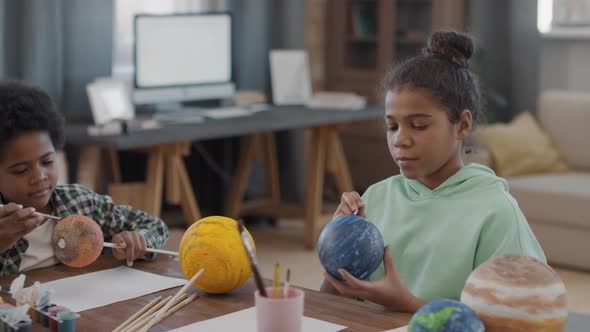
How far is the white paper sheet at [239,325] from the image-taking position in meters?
1.43

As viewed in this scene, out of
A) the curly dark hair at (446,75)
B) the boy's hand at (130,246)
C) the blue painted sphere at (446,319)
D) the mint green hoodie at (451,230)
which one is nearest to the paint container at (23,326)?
the boy's hand at (130,246)

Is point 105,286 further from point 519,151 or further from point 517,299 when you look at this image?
point 519,151

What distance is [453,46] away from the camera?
192 centimetres

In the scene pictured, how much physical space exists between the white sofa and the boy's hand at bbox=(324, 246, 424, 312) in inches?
125

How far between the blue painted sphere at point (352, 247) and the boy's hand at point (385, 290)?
0.01 m

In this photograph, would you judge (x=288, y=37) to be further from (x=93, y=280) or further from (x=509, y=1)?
(x=93, y=280)

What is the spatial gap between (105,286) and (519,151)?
3639mm

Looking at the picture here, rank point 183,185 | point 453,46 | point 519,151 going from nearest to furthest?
point 453,46, point 183,185, point 519,151

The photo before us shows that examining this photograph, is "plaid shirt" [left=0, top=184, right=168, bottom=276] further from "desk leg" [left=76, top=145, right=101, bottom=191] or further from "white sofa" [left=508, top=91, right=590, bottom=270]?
"white sofa" [left=508, top=91, right=590, bottom=270]

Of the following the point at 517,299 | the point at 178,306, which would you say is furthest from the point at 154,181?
the point at 517,299

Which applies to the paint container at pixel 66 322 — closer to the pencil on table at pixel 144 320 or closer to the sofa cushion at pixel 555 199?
the pencil on table at pixel 144 320

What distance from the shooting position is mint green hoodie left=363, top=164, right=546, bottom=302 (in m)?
1.72

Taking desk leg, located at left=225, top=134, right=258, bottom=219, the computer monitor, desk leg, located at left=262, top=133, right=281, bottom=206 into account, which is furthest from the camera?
desk leg, located at left=262, top=133, right=281, bottom=206

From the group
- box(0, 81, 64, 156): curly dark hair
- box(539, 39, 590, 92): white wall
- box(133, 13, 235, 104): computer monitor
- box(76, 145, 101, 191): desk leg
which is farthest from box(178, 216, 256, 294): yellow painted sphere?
box(539, 39, 590, 92): white wall
